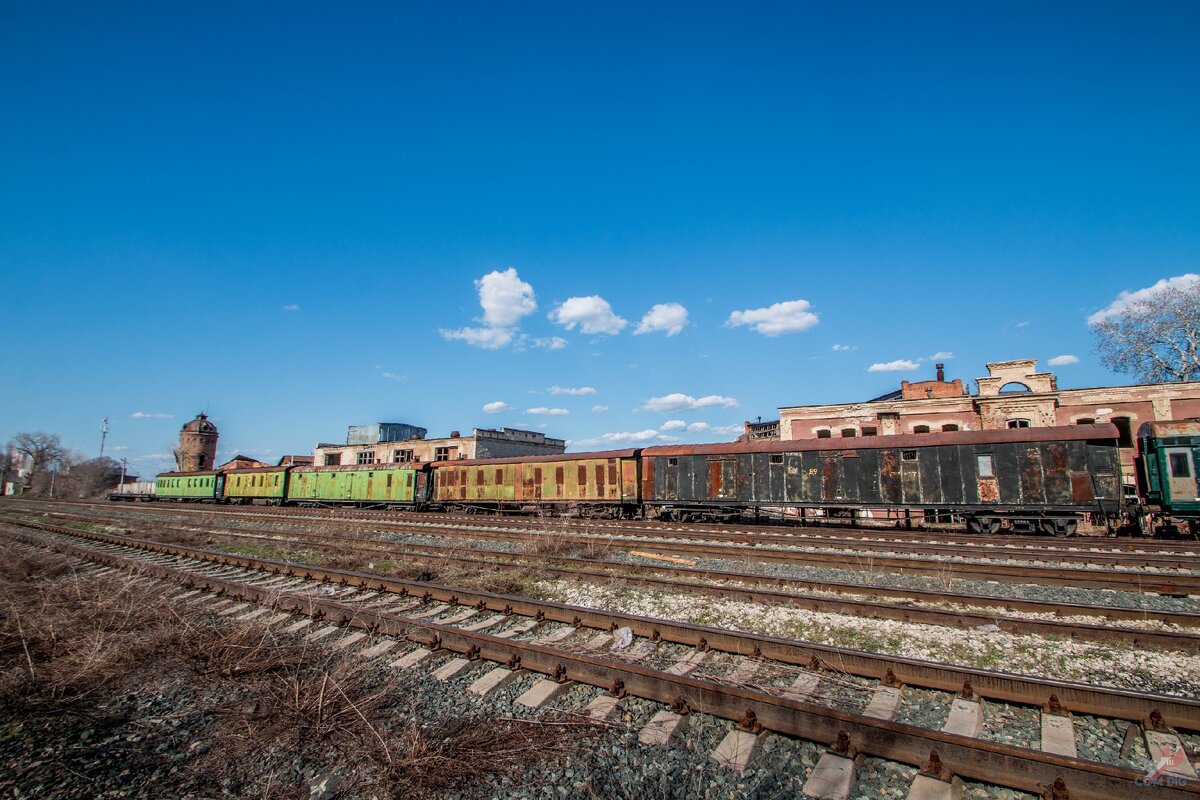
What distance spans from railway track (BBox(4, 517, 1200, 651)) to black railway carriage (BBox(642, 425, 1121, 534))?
1022 centimetres

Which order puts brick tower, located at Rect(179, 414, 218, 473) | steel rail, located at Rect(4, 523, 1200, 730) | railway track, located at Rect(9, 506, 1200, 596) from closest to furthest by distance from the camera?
steel rail, located at Rect(4, 523, 1200, 730) → railway track, located at Rect(9, 506, 1200, 596) → brick tower, located at Rect(179, 414, 218, 473)

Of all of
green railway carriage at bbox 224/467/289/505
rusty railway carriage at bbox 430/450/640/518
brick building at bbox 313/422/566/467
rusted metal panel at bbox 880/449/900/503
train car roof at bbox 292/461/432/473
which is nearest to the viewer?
rusted metal panel at bbox 880/449/900/503

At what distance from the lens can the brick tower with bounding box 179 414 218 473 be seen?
74438mm

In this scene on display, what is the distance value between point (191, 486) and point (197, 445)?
1366 inches

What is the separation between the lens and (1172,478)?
54.0ft

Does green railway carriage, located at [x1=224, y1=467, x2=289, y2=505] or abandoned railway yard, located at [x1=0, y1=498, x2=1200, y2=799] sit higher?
green railway carriage, located at [x1=224, y1=467, x2=289, y2=505]

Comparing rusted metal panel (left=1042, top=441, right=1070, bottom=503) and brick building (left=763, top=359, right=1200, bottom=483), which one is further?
brick building (left=763, top=359, right=1200, bottom=483)

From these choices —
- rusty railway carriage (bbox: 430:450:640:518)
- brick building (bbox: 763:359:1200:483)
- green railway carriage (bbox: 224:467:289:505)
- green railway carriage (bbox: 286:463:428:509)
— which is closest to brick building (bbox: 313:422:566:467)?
green railway carriage (bbox: 224:467:289:505)

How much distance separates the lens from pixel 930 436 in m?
17.9

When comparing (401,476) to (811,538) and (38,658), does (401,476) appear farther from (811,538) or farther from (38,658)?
(38,658)

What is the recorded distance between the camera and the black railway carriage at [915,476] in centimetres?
1581

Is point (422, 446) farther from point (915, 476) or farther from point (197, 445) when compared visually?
point (197, 445)

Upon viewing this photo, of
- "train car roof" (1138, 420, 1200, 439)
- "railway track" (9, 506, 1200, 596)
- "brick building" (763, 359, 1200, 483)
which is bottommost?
"railway track" (9, 506, 1200, 596)

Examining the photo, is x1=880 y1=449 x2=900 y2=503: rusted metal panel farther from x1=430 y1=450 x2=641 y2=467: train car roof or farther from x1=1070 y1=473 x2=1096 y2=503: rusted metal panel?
x1=430 y1=450 x2=641 y2=467: train car roof
